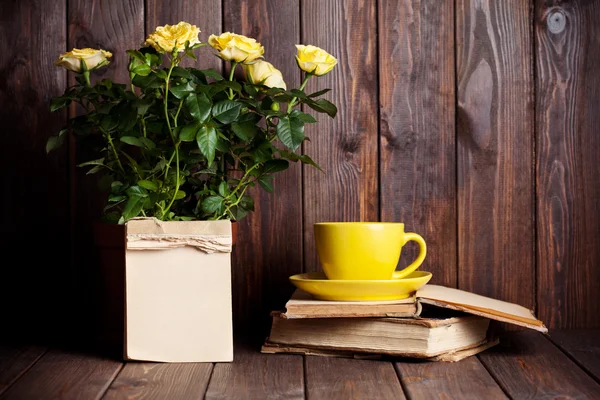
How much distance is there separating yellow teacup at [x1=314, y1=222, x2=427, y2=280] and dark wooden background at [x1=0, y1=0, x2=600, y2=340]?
0.67 feet

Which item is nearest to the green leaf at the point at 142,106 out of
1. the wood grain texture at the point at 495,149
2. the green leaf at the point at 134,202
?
the green leaf at the point at 134,202

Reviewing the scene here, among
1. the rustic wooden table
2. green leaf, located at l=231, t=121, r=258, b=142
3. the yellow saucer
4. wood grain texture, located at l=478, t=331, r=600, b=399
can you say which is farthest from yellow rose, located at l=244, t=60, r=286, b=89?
wood grain texture, located at l=478, t=331, r=600, b=399

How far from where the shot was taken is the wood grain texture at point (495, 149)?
1.17m

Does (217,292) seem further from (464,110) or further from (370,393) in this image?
(464,110)

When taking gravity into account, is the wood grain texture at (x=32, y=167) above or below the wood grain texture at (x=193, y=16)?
below

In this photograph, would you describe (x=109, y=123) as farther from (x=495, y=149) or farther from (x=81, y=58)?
(x=495, y=149)

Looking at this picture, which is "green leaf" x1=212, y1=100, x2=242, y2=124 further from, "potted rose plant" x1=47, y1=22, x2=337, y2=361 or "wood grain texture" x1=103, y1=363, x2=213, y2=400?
"wood grain texture" x1=103, y1=363, x2=213, y2=400

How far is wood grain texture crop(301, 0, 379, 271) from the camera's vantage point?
3.84ft

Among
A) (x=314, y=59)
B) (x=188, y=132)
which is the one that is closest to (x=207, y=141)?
(x=188, y=132)

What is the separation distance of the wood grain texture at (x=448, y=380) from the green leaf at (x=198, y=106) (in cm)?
44

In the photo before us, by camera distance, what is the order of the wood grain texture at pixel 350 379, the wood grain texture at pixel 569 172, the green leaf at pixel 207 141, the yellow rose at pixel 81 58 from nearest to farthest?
the wood grain texture at pixel 350 379, the green leaf at pixel 207 141, the yellow rose at pixel 81 58, the wood grain texture at pixel 569 172

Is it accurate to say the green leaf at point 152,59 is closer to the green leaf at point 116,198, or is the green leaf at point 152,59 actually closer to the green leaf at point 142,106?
the green leaf at point 142,106

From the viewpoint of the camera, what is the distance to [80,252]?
1.17 meters

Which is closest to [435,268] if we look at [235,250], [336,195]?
[336,195]
